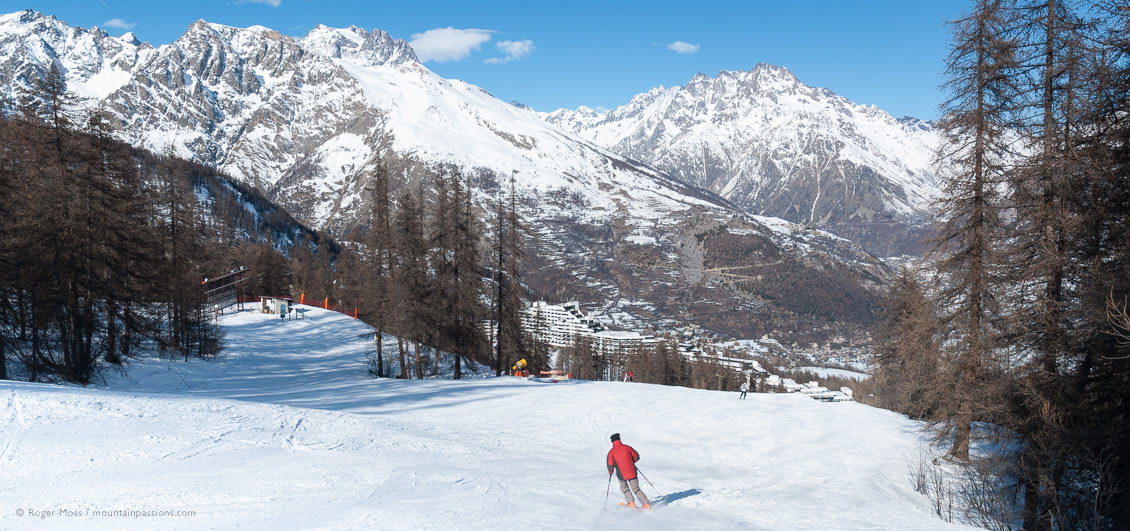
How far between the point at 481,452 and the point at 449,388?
11.6 meters

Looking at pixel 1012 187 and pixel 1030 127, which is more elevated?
pixel 1030 127

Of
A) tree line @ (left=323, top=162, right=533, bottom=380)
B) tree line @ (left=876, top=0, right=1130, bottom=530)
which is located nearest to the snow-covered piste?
tree line @ (left=876, top=0, right=1130, bottom=530)

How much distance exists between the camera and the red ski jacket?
10891mm

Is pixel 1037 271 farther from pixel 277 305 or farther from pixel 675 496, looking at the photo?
pixel 277 305

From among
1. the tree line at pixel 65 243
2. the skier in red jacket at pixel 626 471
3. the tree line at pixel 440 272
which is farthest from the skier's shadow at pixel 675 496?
Answer: the tree line at pixel 65 243

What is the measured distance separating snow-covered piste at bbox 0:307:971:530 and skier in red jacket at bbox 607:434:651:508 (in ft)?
1.19

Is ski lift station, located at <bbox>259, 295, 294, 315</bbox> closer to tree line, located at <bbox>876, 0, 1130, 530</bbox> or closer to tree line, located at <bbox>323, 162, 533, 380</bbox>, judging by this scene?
tree line, located at <bbox>323, 162, 533, 380</bbox>

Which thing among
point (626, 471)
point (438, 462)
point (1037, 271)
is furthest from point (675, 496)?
point (1037, 271)

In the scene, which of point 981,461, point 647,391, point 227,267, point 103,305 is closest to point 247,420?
point 103,305

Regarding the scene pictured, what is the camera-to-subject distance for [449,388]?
26.0m

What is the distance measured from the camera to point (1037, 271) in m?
13.6

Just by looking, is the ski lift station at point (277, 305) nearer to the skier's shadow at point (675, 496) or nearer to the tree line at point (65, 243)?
the tree line at point (65, 243)

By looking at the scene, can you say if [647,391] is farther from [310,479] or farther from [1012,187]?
[310,479]

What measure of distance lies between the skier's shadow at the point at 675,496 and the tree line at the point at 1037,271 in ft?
22.7
